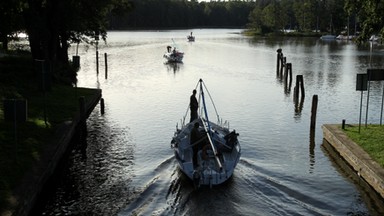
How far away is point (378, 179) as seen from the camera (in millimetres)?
19375

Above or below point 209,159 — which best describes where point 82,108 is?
above

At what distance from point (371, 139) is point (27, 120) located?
703 inches

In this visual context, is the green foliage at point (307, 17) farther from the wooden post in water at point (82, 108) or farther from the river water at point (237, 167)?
the wooden post in water at point (82, 108)

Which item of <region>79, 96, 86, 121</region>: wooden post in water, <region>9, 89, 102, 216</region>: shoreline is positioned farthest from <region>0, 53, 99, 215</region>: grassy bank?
<region>79, 96, 86, 121</region>: wooden post in water

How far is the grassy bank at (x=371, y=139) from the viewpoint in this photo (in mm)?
21625

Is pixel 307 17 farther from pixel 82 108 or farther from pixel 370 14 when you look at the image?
pixel 82 108

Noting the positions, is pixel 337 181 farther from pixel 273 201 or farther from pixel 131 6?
pixel 131 6

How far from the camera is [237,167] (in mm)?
23484

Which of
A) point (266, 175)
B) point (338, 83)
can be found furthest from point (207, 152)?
point (338, 83)

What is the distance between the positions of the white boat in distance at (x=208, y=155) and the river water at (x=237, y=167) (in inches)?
20.9

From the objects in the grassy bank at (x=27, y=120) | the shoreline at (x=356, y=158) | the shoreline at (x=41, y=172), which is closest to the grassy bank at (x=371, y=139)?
the shoreline at (x=356, y=158)

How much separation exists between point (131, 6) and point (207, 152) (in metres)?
36.1

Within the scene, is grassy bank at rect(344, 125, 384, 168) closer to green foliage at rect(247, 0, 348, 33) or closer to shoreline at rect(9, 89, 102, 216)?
shoreline at rect(9, 89, 102, 216)

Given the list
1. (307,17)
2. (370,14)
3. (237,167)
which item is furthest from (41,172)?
(307,17)
